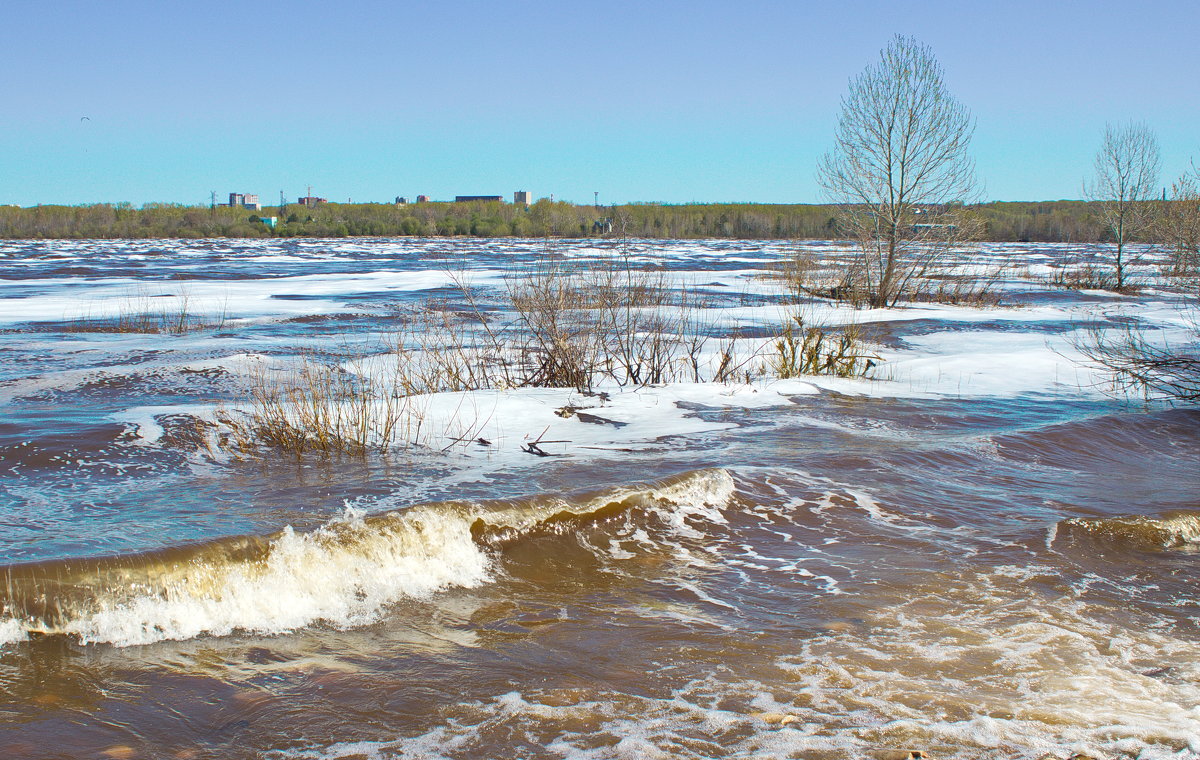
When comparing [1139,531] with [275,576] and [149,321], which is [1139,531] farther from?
[149,321]

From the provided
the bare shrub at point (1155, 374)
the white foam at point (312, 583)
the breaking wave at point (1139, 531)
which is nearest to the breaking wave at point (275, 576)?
the white foam at point (312, 583)

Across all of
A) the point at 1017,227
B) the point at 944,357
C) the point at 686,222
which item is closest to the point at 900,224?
the point at 944,357

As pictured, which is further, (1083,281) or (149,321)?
(1083,281)

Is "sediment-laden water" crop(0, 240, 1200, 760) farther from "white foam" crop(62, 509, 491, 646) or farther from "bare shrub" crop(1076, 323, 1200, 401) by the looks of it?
"bare shrub" crop(1076, 323, 1200, 401)

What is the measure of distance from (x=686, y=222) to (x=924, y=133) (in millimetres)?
54362

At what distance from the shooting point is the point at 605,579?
5309 millimetres

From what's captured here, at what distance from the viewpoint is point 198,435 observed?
26.1 ft

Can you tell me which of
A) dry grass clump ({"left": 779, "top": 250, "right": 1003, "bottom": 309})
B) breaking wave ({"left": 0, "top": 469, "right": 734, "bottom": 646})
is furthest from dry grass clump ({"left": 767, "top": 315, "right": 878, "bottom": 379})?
dry grass clump ({"left": 779, "top": 250, "right": 1003, "bottom": 309})

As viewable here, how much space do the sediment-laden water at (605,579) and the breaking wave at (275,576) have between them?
0.01m

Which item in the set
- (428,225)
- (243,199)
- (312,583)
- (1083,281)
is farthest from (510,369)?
(243,199)

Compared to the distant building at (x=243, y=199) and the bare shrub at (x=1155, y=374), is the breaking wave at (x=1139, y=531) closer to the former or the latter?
the bare shrub at (x=1155, y=374)

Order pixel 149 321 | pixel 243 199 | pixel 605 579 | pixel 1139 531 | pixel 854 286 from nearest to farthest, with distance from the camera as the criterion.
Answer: pixel 605 579 < pixel 1139 531 < pixel 149 321 < pixel 854 286 < pixel 243 199

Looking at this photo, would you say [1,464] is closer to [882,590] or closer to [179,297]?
[882,590]

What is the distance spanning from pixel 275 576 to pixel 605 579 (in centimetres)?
187
